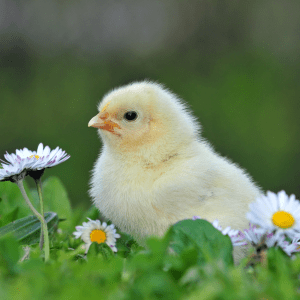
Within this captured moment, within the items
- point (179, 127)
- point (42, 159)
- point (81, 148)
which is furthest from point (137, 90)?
point (81, 148)

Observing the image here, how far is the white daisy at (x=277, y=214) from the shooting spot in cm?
100

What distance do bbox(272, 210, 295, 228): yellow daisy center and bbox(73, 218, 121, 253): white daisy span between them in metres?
0.56

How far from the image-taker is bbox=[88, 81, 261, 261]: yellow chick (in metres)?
1.35

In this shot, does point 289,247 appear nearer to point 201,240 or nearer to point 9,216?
point 201,240

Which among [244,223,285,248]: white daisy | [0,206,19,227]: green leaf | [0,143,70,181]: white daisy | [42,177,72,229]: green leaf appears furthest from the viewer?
[42,177,72,229]: green leaf

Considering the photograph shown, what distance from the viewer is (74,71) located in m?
3.67

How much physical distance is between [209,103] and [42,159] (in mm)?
2426

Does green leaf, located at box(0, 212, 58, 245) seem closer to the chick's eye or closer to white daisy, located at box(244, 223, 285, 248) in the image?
the chick's eye

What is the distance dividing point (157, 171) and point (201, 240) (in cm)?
51

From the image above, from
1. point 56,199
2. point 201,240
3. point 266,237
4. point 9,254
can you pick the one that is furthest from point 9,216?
point 266,237

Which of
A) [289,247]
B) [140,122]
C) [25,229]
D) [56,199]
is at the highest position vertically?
[140,122]

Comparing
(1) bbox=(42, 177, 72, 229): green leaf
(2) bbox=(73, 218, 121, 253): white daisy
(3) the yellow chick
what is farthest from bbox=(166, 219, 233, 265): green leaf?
(1) bbox=(42, 177, 72, 229): green leaf

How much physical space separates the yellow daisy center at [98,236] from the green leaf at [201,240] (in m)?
0.42

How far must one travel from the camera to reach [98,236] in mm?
1386
